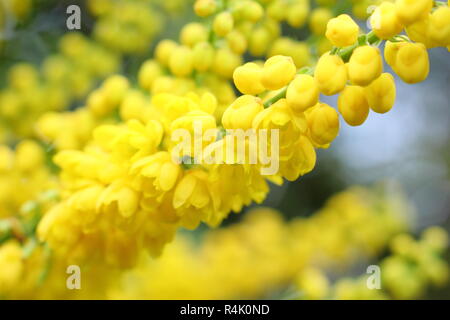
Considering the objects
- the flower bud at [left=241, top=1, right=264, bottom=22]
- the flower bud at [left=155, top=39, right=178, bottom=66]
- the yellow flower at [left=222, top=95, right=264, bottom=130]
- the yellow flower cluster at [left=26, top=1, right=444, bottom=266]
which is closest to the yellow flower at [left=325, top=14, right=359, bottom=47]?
the yellow flower cluster at [left=26, top=1, right=444, bottom=266]

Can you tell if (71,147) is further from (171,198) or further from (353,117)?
(353,117)

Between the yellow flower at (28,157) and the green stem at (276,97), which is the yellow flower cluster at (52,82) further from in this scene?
the green stem at (276,97)

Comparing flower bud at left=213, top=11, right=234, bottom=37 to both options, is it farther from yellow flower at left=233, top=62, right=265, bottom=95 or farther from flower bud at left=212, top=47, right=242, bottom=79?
yellow flower at left=233, top=62, right=265, bottom=95

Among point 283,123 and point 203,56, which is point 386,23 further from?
point 203,56

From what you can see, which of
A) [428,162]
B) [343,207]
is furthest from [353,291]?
[428,162]

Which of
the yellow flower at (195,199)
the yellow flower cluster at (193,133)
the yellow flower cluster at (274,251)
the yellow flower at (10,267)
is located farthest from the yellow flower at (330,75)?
the yellow flower cluster at (274,251)
